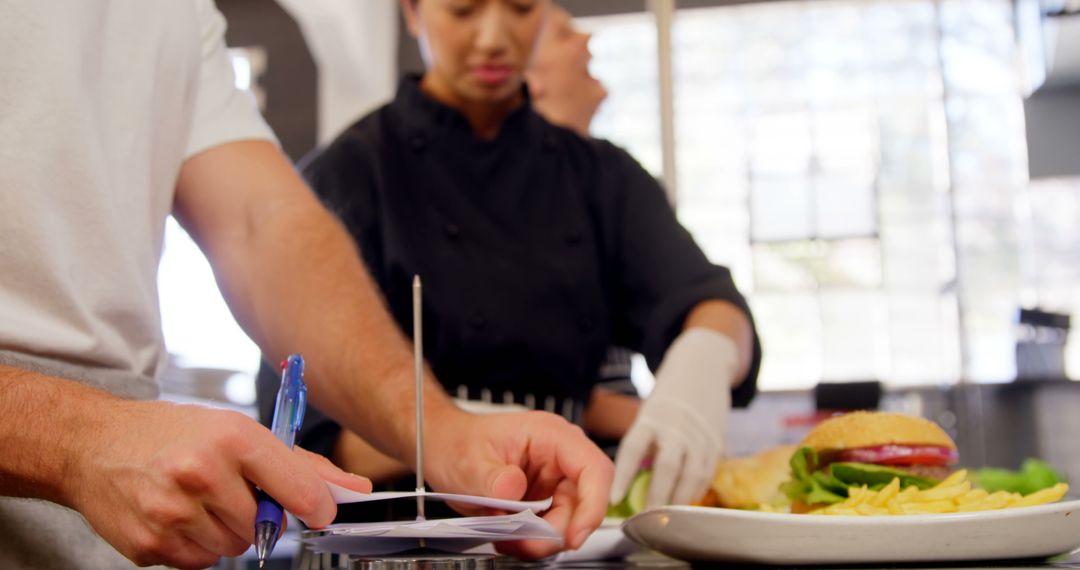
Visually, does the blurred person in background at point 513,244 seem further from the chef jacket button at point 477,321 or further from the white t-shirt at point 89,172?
the white t-shirt at point 89,172

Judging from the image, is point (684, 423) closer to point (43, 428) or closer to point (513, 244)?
point (513, 244)

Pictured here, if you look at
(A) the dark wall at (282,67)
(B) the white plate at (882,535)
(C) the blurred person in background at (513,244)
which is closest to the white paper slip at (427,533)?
(B) the white plate at (882,535)

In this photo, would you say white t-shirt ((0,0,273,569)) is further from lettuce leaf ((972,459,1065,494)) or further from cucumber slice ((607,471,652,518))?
lettuce leaf ((972,459,1065,494))

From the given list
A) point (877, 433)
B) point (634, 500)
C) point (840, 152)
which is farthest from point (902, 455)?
point (840, 152)

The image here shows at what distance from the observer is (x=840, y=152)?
7.52 m

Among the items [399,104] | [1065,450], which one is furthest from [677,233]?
[1065,450]

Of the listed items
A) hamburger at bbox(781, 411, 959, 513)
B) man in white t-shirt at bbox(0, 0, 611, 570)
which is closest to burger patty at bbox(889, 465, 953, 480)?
hamburger at bbox(781, 411, 959, 513)

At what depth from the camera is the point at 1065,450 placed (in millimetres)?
5355

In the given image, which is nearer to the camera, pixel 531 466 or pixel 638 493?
pixel 531 466

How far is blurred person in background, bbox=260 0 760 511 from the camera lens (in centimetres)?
164

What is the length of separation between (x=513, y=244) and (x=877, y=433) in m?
0.81

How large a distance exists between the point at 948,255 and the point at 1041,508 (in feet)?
22.0

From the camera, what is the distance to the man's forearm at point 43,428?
2.14ft

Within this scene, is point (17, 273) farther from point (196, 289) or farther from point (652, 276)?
point (196, 289)
